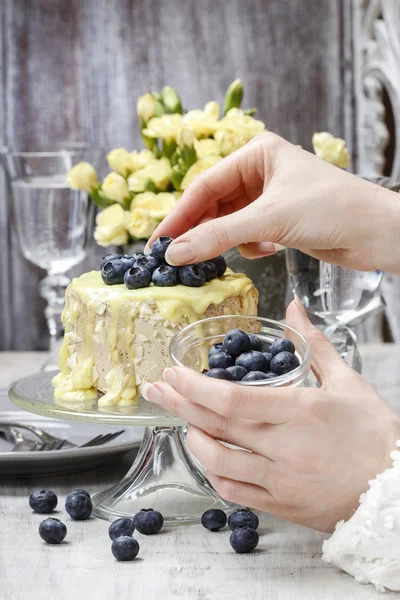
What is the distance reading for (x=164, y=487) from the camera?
1082 mm

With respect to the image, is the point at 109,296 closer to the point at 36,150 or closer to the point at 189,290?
the point at 189,290

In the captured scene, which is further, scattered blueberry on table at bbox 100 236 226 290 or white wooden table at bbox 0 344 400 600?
scattered blueberry on table at bbox 100 236 226 290

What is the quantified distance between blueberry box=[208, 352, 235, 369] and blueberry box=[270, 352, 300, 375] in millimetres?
45

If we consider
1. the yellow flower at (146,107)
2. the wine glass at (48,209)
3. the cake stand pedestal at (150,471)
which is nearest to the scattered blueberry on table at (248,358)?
the cake stand pedestal at (150,471)

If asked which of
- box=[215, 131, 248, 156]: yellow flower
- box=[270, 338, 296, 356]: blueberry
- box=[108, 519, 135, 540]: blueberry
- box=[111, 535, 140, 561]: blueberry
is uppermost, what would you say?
box=[215, 131, 248, 156]: yellow flower

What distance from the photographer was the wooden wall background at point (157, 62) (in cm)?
197

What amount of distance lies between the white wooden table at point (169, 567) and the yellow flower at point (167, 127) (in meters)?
0.67

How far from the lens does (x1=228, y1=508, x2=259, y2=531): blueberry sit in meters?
0.98

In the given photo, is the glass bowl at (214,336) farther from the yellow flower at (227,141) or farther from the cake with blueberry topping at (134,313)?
the yellow flower at (227,141)

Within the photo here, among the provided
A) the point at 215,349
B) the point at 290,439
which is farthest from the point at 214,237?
the point at 290,439

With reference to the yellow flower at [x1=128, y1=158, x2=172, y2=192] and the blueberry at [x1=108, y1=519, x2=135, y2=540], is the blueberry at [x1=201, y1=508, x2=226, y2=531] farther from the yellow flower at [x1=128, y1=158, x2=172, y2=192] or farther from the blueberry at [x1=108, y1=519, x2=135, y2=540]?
the yellow flower at [x1=128, y1=158, x2=172, y2=192]

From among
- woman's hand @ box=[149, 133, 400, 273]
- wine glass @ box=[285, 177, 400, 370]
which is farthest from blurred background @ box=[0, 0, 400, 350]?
woman's hand @ box=[149, 133, 400, 273]

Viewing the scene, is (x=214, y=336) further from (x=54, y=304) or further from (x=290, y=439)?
(x=54, y=304)

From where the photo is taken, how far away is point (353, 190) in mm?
1041
